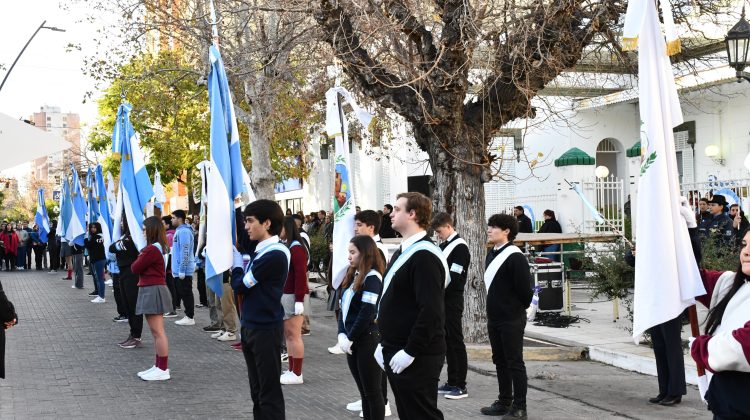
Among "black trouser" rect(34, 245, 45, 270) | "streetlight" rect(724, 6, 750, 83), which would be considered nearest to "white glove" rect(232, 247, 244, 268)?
"streetlight" rect(724, 6, 750, 83)

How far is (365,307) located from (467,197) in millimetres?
5606

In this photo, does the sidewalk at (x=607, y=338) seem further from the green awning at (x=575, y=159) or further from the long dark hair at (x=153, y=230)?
the long dark hair at (x=153, y=230)

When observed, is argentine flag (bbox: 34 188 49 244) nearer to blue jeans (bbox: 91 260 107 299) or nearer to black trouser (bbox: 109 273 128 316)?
blue jeans (bbox: 91 260 107 299)

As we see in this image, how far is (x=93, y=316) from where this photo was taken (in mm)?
16375

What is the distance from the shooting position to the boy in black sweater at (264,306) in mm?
6199

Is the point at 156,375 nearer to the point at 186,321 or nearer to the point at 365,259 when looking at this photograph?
the point at 365,259

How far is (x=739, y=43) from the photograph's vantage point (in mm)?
10547

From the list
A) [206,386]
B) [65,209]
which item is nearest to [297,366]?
[206,386]

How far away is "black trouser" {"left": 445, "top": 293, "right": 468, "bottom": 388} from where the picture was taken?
27.6 feet

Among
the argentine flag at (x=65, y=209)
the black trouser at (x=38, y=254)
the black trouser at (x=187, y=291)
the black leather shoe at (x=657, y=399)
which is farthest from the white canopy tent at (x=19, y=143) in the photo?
the black trouser at (x=38, y=254)

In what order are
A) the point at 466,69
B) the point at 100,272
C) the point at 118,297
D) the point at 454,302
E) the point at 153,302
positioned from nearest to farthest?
1. the point at 454,302
2. the point at 153,302
3. the point at 466,69
4. the point at 118,297
5. the point at 100,272

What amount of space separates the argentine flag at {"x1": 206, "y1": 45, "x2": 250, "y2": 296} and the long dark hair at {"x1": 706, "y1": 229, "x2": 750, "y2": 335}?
4779 millimetres

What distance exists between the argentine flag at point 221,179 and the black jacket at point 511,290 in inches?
97.1

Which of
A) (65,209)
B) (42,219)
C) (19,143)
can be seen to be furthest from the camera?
(42,219)
